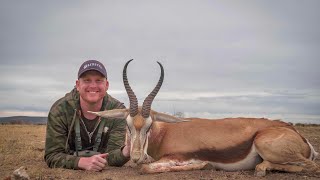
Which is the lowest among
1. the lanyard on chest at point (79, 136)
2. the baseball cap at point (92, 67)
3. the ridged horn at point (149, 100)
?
the lanyard on chest at point (79, 136)

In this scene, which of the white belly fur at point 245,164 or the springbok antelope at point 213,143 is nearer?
the springbok antelope at point 213,143

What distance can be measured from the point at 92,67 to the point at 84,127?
1.46 meters

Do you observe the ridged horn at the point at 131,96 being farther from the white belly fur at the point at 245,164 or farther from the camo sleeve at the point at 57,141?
the white belly fur at the point at 245,164

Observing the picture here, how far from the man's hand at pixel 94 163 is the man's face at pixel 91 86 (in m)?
1.26

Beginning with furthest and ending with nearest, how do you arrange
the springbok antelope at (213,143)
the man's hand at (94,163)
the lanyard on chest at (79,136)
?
the lanyard on chest at (79,136) → the man's hand at (94,163) → the springbok antelope at (213,143)

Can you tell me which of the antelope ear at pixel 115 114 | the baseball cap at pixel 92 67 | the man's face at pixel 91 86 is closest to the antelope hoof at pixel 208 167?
the antelope ear at pixel 115 114

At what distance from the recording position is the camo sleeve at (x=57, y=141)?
862 centimetres

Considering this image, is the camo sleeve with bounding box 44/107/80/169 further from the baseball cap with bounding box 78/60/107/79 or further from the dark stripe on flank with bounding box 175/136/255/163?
the dark stripe on flank with bounding box 175/136/255/163

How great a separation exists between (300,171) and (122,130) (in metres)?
3.98

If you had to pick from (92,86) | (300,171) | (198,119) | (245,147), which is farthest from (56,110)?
(300,171)

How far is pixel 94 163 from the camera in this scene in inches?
319

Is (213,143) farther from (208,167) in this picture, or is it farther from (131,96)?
(131,96)

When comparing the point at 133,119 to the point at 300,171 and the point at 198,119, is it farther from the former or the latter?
the point at 300,171

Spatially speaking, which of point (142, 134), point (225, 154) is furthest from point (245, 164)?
point (142, 134)
